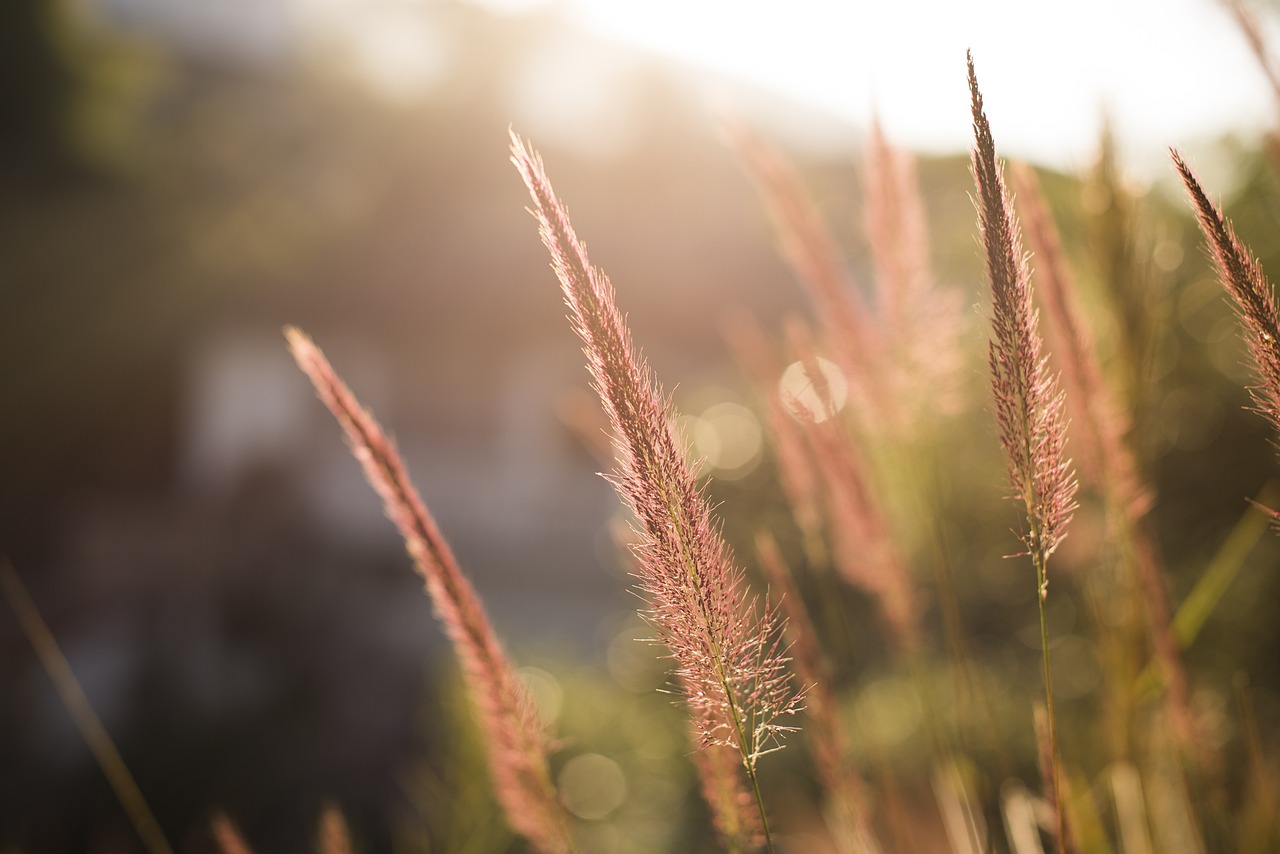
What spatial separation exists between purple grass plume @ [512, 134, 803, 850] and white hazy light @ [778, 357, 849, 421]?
1.76 ft

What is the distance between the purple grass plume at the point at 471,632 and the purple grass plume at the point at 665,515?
6.1 inches

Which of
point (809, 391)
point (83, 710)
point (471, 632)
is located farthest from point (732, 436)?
point (471, 632)

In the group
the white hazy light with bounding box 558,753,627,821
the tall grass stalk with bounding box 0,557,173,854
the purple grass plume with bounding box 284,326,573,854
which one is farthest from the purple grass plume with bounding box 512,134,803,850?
the white hazy light with bounding box 558,753,627,821

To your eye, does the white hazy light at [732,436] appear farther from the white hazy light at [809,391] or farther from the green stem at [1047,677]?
the green stem at [1047,677]

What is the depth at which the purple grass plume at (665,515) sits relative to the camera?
50 centimetres

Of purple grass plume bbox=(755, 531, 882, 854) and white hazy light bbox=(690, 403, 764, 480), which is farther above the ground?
white hazy light bbox=(690, 403, 764, 480)

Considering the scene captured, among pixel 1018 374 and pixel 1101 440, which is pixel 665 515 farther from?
pixel 1101 440

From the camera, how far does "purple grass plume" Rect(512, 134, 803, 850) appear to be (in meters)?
0.50

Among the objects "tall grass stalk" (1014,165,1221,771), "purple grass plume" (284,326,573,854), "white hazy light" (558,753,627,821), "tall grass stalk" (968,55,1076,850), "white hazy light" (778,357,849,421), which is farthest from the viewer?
"white hazy light" (558,753,627,821)

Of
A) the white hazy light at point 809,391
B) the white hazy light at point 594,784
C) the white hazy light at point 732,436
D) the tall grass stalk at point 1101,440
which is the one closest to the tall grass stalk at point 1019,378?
the tall grass stalk at point 1101,440

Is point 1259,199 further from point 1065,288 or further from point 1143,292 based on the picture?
point 1065,288

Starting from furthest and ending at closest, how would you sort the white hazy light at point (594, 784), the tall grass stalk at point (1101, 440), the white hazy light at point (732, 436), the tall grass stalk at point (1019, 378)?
the white hazy light at point (732, 436) < the white hazy light at point (594, 784) < the tall grass stalk at point (1101, 440) < the tall grass stalk at point (1019, 378)

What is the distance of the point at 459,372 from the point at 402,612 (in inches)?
134

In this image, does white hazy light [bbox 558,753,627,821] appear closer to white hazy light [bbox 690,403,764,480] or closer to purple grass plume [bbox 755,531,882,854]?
white hazy light [bbox 690,403,764,480]
